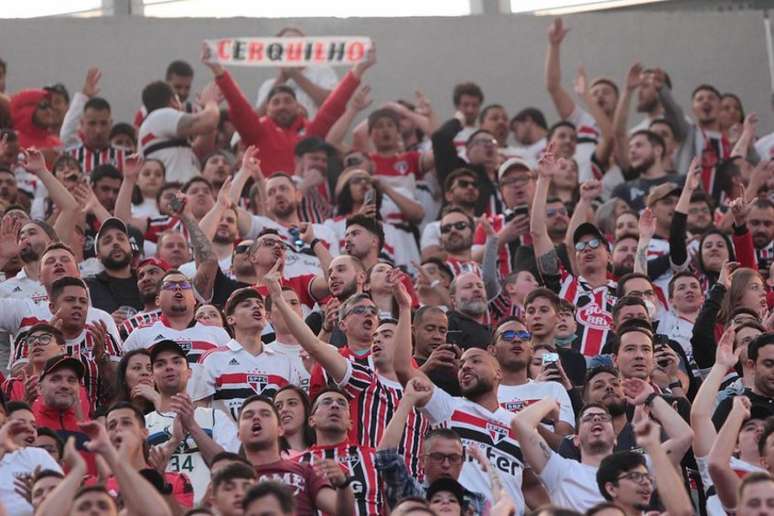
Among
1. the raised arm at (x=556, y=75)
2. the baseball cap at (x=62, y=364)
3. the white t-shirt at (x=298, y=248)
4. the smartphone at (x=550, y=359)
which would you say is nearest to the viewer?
the baseball cap at (x=62, y=364)

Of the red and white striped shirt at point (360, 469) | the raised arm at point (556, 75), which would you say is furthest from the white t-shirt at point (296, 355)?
the raised arm at point (556, 75)

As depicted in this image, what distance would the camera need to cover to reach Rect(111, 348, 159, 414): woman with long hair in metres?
11.1

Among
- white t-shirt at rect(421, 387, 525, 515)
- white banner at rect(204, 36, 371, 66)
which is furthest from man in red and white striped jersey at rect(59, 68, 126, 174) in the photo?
white t-shirt at rect(421, 387, 525, 515)

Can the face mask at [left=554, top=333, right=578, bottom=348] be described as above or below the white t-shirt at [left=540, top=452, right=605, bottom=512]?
Result: above

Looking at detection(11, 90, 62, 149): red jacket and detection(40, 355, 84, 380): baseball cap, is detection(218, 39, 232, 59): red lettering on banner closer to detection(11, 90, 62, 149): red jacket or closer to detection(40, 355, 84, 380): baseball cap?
detection(11, 90, 62, 149): red jacket

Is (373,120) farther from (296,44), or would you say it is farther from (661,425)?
(661,425)

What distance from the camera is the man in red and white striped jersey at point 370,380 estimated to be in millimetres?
11094

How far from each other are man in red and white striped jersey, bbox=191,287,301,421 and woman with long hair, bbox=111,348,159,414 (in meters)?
0.26

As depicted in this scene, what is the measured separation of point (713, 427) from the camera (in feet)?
35.6

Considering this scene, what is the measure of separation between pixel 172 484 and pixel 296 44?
23.9 ft

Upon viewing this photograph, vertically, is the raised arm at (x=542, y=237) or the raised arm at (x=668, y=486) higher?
the raised arm at (x=542, y=237)

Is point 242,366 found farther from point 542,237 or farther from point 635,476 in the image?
point 542,237

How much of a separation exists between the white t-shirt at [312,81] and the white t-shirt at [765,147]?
3.75m

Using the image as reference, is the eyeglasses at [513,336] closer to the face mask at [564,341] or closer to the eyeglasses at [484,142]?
the face mask at [564,341]
